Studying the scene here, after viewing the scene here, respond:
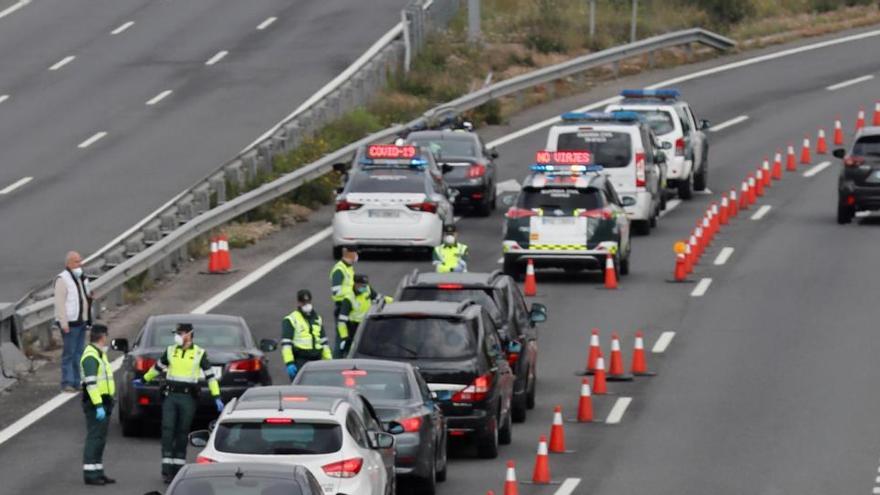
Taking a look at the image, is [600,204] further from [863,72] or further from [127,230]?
[863,72]

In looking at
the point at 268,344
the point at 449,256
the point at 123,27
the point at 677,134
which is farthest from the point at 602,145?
the point at 123,27

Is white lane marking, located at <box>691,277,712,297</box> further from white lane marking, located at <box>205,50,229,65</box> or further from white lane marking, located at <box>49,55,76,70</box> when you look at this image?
white lane marking, located at <box>49,55,76,70</box>

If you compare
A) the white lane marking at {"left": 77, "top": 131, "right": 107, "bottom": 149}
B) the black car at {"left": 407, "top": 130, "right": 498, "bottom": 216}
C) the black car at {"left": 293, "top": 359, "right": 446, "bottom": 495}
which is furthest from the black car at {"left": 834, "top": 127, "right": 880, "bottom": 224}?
the black car at {"left": 293, "top": 359, "right": 446, "bottom": 495}

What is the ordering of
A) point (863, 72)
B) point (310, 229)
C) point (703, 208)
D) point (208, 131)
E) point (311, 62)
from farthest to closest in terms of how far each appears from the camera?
point (863, 72) < point (311, 62) < point (208, 131) < point (703, 208) < point (310, 229)

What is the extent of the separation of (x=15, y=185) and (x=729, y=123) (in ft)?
59.8

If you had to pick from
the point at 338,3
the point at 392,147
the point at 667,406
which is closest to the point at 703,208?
the point at 392,147

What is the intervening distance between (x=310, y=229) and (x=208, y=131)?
7456 millimetres

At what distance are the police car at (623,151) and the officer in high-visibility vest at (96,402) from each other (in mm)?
17278

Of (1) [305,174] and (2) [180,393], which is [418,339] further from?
(1) [305,174]

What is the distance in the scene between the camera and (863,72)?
60.3 meters

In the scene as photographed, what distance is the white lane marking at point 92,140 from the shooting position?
46.6 m

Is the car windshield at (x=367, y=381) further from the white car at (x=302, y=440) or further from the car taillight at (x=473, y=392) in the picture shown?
the white car at (x=302, y=440)

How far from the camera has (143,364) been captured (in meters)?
24.8

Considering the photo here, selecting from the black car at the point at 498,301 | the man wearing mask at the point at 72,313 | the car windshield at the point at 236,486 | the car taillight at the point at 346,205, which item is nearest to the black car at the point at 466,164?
the car taillight at the point at 346,205
